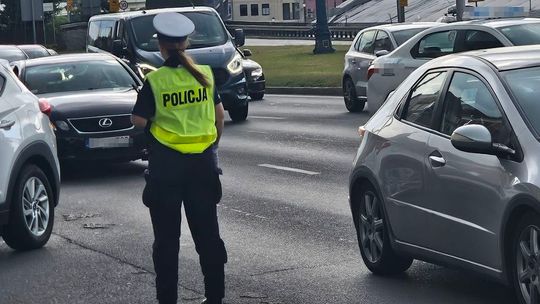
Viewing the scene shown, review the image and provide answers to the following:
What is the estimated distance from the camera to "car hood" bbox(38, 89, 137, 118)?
16.5 metres

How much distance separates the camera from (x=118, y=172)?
680 inches

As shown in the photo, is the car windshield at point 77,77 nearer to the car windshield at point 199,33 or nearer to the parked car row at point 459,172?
the car windshield at point 199,33

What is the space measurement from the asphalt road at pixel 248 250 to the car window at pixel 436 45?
96.9 inches

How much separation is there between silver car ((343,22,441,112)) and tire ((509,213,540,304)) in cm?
1601

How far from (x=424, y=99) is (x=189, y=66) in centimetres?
181

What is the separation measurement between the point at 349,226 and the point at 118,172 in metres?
6.12

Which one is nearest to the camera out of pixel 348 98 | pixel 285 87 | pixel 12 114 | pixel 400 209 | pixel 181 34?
pixel 181 34

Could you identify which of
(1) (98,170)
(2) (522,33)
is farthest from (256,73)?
(1) (98,170)

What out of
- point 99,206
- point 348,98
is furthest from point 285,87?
point 99,206

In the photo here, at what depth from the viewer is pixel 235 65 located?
80.2 ft

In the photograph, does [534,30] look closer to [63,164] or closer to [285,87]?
[63,164]

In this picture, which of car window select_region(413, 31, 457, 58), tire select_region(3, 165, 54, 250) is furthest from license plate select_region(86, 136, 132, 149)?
car window select_region(413, 31, 457, 58)

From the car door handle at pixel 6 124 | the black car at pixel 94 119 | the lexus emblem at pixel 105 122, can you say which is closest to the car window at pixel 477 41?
the black car at pixel 94 119

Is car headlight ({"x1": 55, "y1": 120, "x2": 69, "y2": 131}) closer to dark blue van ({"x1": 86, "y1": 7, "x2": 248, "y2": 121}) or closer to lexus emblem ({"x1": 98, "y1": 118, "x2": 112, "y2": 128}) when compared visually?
lexus emblem ({"x1": 98, "y1": 118, "x2": 112, "y2": 128})
